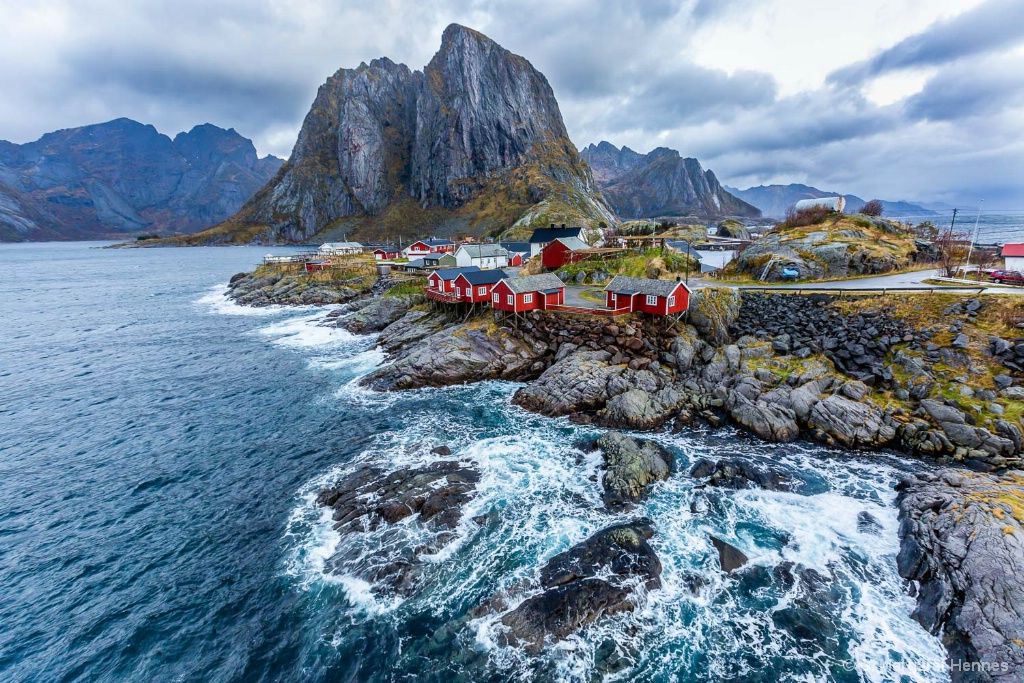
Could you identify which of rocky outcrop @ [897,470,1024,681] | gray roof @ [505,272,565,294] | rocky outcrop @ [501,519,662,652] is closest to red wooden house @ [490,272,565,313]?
gray roof @ [505,272,565,294]

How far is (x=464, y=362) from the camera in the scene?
4319cm

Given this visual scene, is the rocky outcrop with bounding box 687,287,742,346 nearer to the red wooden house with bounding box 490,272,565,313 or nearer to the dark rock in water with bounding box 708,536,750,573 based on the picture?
the red wooden house with bounding box 490,272,565,313

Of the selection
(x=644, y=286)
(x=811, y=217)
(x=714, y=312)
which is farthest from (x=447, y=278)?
(x=811, y=217)

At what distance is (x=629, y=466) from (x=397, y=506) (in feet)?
47.2

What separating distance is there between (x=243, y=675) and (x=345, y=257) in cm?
11646

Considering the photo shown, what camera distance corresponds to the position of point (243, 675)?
1530cm

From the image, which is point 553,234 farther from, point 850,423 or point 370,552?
point 370,552

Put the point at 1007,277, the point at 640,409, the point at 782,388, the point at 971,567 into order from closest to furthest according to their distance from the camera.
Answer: the point at 971,567, the point at 782,388, the point at 640,409, the point at 1007,277

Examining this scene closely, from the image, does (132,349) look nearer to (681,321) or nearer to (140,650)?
(140,650)

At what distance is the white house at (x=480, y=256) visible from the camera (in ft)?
253

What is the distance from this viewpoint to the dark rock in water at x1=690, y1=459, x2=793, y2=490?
24453mm

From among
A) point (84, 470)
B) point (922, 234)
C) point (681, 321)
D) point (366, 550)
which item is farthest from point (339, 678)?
point (922, 234)

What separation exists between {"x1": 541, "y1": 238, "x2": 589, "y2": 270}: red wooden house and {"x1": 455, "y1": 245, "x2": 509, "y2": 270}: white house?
13.2 metres

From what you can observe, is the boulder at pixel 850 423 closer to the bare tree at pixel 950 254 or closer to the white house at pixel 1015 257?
the bare tree at pixel 950 254
